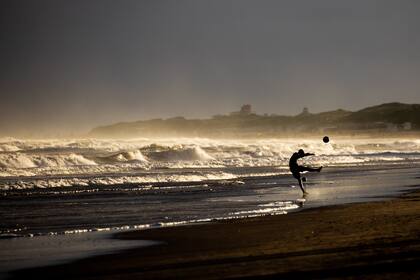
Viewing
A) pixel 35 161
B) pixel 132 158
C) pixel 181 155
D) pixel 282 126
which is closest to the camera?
pixel 35 161

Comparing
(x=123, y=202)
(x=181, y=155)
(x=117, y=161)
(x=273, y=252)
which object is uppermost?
(x=181, y=155)

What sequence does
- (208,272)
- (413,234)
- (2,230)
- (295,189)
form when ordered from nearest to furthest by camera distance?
(208,272), (413,234), (2,230), (295,189)

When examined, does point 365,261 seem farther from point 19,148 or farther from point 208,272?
point 19,148

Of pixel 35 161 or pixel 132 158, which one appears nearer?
pixel 35 161

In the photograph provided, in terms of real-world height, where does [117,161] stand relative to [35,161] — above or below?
below

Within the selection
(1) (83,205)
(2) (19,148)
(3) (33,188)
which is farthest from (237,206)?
(2) (19,148)

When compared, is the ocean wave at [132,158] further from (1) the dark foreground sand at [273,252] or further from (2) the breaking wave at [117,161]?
(1) the dark foreground sand at [273,252]

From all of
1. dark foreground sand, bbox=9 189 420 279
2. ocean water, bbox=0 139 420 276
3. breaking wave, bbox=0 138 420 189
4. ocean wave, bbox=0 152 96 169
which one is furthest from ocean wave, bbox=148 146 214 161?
dark foreground sand, bbox=9 189 420 279

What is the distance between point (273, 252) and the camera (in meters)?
10.4

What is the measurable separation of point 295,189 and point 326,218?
9911 millimetres

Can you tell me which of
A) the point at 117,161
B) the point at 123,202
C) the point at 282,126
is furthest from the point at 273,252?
the point at 282,126

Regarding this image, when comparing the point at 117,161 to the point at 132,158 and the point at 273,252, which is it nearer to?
the point at 132,158

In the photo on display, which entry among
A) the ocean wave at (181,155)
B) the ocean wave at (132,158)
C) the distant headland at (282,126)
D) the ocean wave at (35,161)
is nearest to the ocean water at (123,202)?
the ocean wave at (132,158)

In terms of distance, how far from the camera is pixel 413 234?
11320 millimetres
